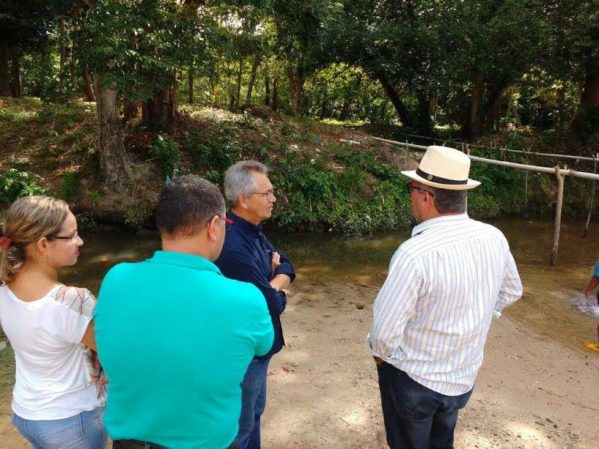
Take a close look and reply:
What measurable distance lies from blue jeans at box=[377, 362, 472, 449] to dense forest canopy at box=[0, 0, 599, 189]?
6.71 m

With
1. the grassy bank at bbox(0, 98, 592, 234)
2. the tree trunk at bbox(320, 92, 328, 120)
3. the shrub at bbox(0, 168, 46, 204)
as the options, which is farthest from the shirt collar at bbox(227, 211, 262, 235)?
the tree trunk at bbox(320, 92, 328, 120)

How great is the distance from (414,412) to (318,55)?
15.5 metres

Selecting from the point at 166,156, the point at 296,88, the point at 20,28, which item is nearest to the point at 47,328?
the point at 166,156

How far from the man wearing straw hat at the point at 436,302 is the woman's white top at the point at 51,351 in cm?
128

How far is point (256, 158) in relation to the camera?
497 inches

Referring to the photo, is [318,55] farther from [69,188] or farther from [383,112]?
[383,112]

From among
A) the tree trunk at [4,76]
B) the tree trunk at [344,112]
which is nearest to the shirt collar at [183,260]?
the tree trunk at [4,76]

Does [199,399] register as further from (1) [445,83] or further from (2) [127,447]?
(1) [445,83]

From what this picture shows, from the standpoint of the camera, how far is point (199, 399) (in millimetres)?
1539

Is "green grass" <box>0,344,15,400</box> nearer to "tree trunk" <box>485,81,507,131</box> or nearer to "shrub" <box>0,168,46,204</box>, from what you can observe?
"shrub" <box>0,168,46,204</box>

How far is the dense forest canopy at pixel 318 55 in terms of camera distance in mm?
7871

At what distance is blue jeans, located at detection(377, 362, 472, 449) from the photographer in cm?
230

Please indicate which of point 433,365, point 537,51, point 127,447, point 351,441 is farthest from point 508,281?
point 537,51

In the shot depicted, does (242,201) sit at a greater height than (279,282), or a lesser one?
greater
